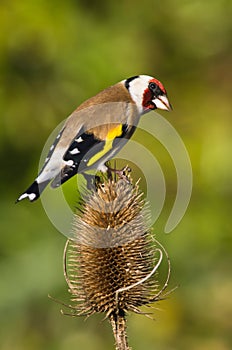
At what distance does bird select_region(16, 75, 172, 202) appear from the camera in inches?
147

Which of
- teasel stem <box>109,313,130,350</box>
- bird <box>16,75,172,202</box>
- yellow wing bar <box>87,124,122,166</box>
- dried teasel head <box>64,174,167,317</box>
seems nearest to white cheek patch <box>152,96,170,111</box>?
bird <box>16,75,172,202</box>

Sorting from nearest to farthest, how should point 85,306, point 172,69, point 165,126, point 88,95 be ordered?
1. point 85,306
2. point 165,126
3. point 88,95
4. point 172,69

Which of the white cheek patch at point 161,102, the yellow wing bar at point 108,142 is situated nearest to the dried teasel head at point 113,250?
the yellow wing bar at point 108,142

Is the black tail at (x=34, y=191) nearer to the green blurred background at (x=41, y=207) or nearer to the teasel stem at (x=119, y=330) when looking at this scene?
the teasel stem at (x=119, y=330)

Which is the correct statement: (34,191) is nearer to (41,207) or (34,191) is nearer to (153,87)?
(153,87)

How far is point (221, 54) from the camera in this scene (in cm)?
829

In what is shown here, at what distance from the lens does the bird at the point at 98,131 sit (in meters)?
3.72

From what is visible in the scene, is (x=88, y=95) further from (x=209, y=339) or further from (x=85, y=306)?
(x=85, y=306)

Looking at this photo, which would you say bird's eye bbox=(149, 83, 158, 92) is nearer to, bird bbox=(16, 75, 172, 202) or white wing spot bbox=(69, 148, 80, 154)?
bird bbox=(16, 75, 172, 202)

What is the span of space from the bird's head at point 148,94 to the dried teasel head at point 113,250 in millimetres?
424

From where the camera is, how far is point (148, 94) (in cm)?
A: 403

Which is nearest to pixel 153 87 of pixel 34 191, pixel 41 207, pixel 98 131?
pixel 98 131

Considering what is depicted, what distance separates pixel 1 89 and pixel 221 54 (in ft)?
6.97

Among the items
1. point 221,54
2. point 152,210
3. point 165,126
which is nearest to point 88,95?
point 165,126
